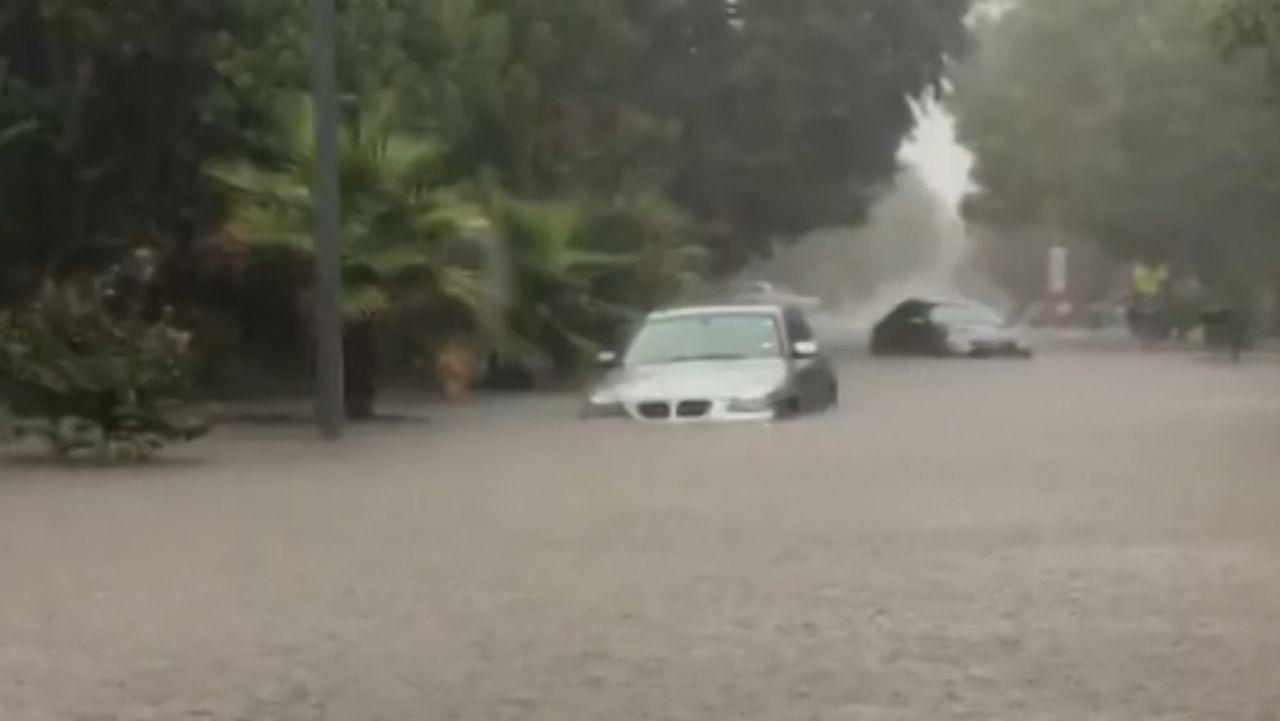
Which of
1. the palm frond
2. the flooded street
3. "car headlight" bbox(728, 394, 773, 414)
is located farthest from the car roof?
the flooded street

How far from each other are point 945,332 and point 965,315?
0.70 m

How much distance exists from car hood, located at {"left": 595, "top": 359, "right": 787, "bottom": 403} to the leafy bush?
16.9 ft

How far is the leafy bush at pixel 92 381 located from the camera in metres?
21.0

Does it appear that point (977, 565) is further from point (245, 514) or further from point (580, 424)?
point (580, 424)

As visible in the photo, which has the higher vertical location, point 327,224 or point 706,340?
point 327,224

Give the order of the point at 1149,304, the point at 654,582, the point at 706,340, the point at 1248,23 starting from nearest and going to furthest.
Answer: the point at 654,582 < the point at 1248,23 < the point at 706,340 < the point at 1149,304

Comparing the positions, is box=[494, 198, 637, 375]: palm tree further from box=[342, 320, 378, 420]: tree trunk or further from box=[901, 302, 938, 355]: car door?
box=[901, 302, 938, 355]: car door

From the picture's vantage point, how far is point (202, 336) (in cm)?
3219

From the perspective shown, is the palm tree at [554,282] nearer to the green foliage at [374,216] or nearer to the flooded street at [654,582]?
the green foliage at [374,216]

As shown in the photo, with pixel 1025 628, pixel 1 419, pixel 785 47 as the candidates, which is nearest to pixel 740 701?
pixel 1025 628

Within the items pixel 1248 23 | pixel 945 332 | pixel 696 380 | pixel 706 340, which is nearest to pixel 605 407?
pixel 696 380

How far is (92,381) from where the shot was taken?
21.0 metres

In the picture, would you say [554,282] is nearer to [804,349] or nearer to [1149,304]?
[804,349]

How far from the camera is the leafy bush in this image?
20969mm
